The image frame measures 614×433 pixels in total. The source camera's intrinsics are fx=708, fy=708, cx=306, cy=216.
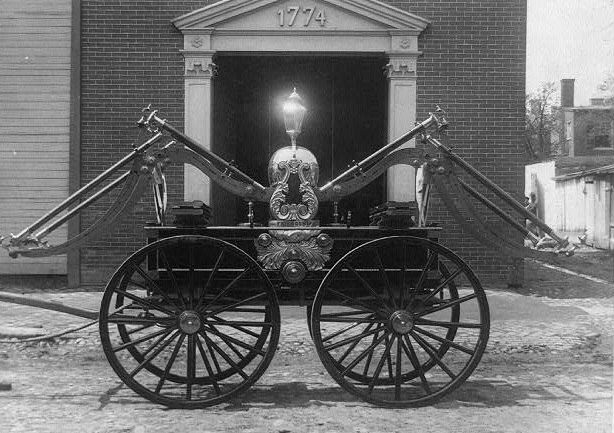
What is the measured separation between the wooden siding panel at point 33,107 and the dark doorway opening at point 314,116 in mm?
2466

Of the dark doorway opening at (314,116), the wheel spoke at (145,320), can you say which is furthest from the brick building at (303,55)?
the wheel spoke at (145,320)

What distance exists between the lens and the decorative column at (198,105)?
9.95 m

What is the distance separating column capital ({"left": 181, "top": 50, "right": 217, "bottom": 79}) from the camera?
9.98m

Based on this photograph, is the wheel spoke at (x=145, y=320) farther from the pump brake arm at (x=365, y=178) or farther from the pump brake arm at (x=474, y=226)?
the pump brake arm at (x=474, y=226)

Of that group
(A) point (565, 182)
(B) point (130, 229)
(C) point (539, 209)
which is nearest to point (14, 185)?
(B) point (130, 229)

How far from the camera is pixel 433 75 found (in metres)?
10.0

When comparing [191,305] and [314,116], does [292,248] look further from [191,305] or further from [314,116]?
[314,116]

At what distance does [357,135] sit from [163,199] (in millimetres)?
7059

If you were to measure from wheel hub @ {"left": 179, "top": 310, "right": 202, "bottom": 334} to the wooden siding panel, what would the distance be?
6.62 meters

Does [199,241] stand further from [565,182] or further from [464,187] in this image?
[565,182]

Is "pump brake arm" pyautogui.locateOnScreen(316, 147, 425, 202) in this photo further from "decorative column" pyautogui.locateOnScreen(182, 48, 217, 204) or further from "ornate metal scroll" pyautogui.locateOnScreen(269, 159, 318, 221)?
"decorative column" pyautogui.locateOnScreen(182, 48, 217, 204)

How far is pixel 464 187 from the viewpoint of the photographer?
5.18 m

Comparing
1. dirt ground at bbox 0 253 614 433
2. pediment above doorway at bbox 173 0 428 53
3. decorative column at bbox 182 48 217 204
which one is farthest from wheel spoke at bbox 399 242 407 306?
pediment above doorway at bbox 173 0 428 53

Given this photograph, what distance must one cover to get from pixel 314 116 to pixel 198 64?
2631 mm
